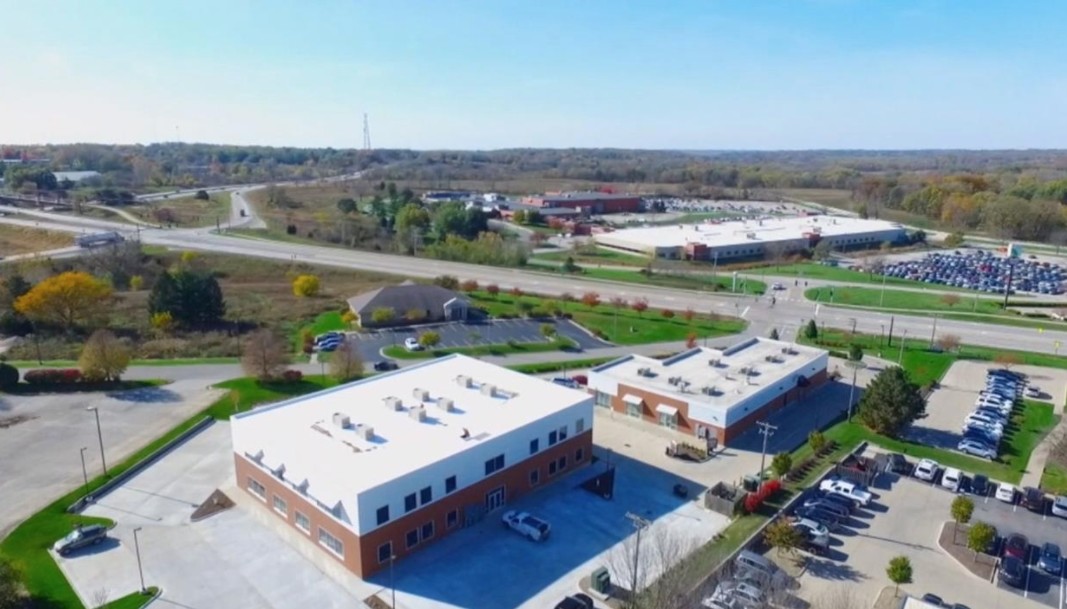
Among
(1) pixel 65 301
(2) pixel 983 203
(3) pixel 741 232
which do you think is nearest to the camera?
(1) pixel 65 301

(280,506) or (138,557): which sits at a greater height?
(280,506)

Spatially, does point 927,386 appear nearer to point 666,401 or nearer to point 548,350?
point 666,401

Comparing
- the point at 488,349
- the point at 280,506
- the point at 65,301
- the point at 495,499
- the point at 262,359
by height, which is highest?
Answer: the point at 65,301

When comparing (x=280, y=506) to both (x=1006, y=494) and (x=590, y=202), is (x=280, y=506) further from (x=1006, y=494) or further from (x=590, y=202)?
(x=590, y=202)

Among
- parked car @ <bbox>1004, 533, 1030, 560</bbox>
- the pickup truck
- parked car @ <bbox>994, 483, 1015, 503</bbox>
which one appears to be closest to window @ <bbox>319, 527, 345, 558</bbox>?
the pickup truck

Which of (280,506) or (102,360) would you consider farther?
(102,360)

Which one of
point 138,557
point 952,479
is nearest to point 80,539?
point 138,557

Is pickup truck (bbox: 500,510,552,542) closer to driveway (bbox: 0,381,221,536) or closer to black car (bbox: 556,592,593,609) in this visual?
black car (bbox: 556,592,593,609)
